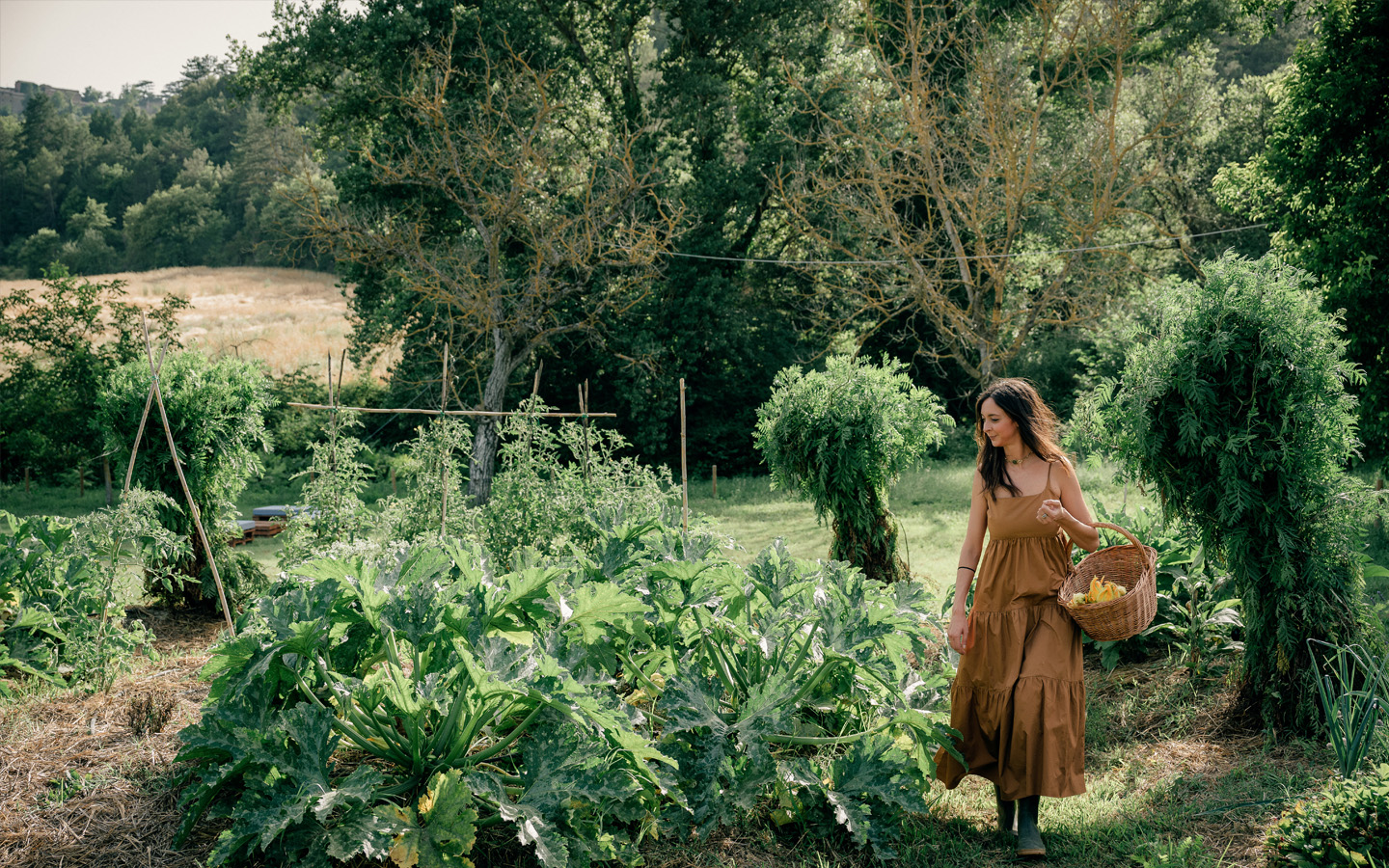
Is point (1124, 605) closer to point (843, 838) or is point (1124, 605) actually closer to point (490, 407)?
point (843, 838)

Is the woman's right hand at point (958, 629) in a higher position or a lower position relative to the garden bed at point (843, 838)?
higher

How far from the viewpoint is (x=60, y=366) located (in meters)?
14.5

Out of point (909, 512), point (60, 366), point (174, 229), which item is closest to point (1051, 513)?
point (909, 512)

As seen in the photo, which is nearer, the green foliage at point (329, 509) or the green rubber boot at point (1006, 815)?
the green rubber boot at point (1006, 815)

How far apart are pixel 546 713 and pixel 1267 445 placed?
11.0ft

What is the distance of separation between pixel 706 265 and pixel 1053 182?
6.76 m

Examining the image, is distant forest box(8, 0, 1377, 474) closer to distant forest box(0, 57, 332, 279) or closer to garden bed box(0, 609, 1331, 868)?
garden bed box(0, 609, 1331, 868)

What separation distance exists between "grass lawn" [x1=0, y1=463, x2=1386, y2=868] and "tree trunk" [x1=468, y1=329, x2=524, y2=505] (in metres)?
10.7

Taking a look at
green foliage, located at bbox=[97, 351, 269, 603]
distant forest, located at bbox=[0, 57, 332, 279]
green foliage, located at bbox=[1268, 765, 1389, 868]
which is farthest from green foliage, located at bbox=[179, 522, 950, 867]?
distant forest, located at bbox=[0, 57, 332, 279]

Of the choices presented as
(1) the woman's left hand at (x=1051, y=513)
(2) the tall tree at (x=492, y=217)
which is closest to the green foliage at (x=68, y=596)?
Result: (1) the woman's left hand at (x=1051, y=513)

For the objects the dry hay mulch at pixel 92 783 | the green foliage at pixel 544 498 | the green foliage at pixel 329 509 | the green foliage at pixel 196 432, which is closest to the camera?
the dry hay mulch at pixel 92 783

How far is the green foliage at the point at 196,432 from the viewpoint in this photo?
6.52m

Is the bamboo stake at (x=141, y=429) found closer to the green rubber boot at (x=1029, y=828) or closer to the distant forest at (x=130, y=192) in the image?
the green rubber boot at (x=1029, y=828)

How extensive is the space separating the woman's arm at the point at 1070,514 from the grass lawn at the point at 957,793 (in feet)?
3.41
